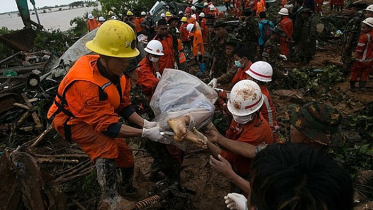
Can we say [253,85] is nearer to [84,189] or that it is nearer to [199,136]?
[199,136]

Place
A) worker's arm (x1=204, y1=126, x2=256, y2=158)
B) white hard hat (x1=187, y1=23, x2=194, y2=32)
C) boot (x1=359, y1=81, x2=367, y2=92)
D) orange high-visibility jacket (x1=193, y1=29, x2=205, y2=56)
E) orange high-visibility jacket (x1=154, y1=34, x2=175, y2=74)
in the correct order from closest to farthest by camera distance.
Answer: worker's arm (x1=204, y1=126, x2=256, y2=158) → orange high-visibility jacket (x1=154, y1=34, x2=175, y2=74) → boot (x1=359, y1=81, x2=367, y2=92) → orange high-visibility jacket (x1=193, y1=29, x2=205, y2=56) → white hard hat (x1=187, y1=23, x2=194, y2=32)

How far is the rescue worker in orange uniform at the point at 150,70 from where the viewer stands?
4434 mm

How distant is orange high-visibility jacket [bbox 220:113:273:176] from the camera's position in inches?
95.7

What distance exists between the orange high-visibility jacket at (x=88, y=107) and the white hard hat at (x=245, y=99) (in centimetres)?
111

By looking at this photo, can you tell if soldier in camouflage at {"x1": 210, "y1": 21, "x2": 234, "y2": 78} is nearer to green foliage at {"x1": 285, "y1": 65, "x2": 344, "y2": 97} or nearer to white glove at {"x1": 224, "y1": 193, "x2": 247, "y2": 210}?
green foliage at {"x1": 285, "y1": 65, "x2": 344, "y2": 97}

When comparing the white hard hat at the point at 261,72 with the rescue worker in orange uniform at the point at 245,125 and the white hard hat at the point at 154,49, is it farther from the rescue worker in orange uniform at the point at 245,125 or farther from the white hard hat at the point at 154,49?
the white hard hat at the point at 154,49

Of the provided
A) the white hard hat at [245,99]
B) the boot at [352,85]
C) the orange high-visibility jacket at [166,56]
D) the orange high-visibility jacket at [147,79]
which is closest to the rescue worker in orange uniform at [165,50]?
the orange high-visibility jacket at [166,56]

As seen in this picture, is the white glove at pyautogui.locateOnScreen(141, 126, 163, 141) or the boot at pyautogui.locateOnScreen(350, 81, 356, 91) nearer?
the white glove at pyautogui.locateOnScreen(141, 126, 163, 141)

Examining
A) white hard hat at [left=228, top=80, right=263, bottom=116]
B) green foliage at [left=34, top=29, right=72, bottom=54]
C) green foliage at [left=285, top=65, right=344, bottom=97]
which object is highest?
white hard hat at [left=228, top=80, right=263, bottom=116]

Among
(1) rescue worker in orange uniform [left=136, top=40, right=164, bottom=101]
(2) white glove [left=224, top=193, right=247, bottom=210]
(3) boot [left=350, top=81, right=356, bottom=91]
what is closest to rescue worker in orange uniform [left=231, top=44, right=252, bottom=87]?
(1) rescue worker in orange uniform [left=136, top=40, right=164, bottom=101]

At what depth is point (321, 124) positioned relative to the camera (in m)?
1.90

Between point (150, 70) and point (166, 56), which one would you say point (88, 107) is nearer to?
point (150, 70)

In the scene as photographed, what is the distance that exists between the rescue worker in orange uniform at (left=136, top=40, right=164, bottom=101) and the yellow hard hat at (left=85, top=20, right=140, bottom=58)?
6.28 feet

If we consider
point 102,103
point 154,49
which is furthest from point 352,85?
point 102,103
